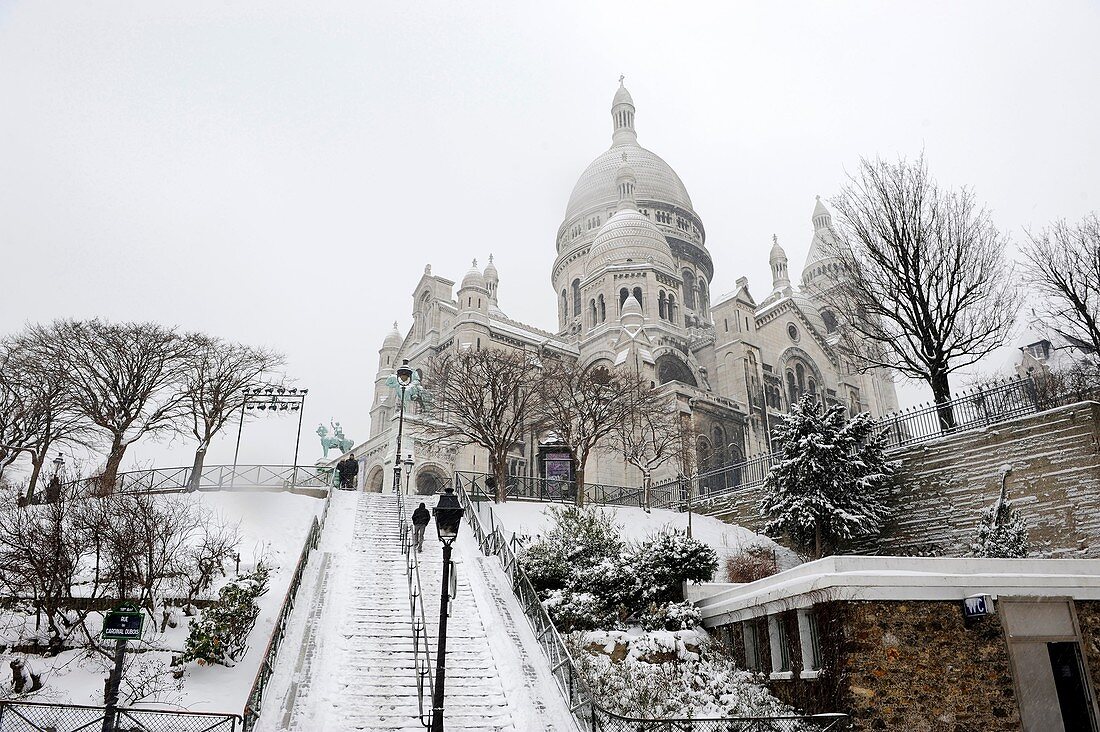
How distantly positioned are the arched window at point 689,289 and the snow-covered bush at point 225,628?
52.1m

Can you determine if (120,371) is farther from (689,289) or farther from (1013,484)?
(689,289)

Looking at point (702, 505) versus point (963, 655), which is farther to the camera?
point (702, 505)

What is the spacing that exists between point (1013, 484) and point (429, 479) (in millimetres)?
26948

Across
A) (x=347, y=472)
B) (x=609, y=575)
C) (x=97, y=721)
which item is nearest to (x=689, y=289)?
(x=347, y=472)

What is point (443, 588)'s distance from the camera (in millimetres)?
10242

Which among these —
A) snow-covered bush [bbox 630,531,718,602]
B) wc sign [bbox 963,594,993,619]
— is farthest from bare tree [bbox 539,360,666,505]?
wc sign [bbox 963,594,993,619]

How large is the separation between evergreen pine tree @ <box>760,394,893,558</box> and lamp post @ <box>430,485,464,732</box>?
11.6 metres

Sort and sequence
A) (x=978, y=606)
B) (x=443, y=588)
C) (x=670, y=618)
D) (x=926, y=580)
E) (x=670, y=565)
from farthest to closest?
(x=670, y=565) < (x=670, y=618) < (x=926, y=580) < (x=978, y=606) < (x=443, y=588)

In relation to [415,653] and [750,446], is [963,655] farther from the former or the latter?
[750,446]

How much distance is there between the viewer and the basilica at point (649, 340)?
136ft

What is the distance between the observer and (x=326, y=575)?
1567 cm

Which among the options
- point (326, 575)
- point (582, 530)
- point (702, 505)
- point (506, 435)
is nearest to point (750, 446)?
point (702, 505)

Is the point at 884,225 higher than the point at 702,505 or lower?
higher

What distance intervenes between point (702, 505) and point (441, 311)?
2643cm
